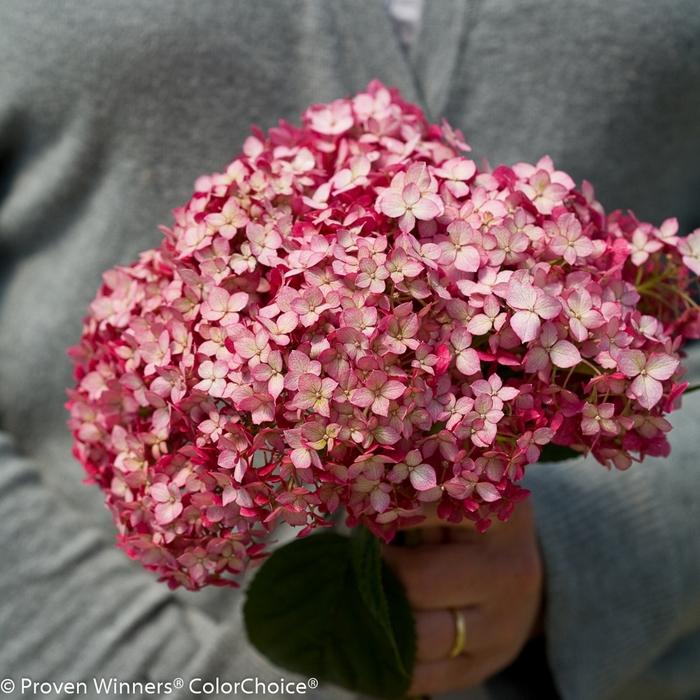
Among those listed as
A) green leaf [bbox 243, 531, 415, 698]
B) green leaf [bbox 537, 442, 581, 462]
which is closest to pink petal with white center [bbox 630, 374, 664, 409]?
green leaf [bbox 537, 442, 581, 462]

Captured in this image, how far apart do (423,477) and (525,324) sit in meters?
0.09

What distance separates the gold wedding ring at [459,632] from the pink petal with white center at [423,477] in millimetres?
301

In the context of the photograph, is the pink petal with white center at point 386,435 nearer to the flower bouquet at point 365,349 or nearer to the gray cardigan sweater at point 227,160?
the flower bouquet at point 365,349

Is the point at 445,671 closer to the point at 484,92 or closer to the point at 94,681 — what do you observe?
the point at 94,681

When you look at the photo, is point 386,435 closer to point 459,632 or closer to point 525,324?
point 525,324

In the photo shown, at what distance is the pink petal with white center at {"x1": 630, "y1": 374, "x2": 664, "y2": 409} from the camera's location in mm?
362

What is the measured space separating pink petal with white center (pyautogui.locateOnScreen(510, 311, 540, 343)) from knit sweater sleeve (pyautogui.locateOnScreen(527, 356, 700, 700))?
41 centimetres

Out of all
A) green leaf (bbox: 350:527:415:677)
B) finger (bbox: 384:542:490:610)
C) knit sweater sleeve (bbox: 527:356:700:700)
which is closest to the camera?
green leaf (bbox: 350:527:415:677)

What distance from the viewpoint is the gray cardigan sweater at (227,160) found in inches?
26.2

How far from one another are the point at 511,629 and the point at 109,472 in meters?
0.39

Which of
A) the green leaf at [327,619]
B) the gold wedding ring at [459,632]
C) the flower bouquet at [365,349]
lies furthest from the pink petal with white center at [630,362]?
the gold wedding ring at [459,632]

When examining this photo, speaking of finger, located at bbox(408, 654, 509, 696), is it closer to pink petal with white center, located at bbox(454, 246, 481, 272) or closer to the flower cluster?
the flower cluster

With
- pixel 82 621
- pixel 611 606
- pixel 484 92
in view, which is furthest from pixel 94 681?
pixel 484 92

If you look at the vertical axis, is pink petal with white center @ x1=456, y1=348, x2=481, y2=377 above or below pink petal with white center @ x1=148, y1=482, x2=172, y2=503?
above
